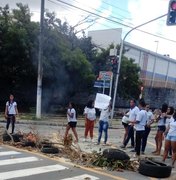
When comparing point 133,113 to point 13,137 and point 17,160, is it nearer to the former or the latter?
point 13,137

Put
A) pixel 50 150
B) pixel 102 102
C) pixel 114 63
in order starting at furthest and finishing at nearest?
pixel 114 63
pixel 102 102
pixel 50 150

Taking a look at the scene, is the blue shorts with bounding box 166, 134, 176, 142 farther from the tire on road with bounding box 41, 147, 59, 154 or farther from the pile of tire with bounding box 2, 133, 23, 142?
the pile of tire with bounding box 2, 133, 23, 142

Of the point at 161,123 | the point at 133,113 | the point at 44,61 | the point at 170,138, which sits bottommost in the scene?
the point at 170,138

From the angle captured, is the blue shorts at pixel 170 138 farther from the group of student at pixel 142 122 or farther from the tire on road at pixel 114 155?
the tire on road at pixel 114 155

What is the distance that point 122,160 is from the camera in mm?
10477

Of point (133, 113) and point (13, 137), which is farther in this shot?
point (133, 113)

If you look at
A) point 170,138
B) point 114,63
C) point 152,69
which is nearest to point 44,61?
point 114,63

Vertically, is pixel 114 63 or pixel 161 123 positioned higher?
pixel 114 63

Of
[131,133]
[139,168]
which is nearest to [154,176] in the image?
[139,168]

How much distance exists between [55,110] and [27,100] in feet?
8.65

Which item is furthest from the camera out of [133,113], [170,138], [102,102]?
[102,102]

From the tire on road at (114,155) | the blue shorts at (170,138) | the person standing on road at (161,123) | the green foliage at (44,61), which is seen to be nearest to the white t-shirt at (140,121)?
the person standing on road at (161,123)

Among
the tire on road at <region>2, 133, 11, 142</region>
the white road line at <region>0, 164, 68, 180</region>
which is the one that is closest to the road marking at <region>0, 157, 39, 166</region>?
the white road line at <region>0, 164, 68, 180</region>

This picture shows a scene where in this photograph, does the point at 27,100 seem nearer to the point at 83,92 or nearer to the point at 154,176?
the point at 83,92
